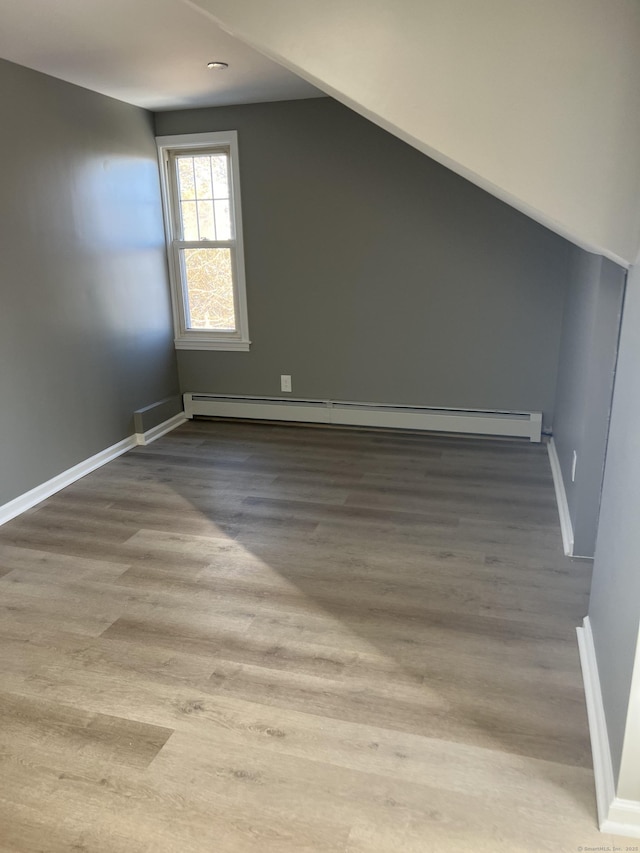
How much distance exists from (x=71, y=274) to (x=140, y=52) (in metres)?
1.26

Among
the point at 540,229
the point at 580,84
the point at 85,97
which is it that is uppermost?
the point at 85,97

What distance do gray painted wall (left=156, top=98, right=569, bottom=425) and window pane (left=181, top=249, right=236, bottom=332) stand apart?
0.73 ft

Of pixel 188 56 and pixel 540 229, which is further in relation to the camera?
pixel 540 229

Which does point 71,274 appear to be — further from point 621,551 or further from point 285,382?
point 621,551

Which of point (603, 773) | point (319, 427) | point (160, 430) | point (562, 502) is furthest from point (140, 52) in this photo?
point (603, 773)

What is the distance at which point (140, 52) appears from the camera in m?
3.04

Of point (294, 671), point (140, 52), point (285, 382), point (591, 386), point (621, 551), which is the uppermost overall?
point (140, 52)

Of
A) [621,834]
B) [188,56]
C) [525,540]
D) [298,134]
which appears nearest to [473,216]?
[298,134]

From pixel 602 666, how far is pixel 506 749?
0.37 m

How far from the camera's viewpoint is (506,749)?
5.70 feet

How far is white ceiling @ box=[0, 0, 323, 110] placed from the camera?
8.28 ft

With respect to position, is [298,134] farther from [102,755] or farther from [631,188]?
[102,755]

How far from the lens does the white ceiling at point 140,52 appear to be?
252cm

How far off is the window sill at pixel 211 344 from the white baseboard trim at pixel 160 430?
1.75 feet
